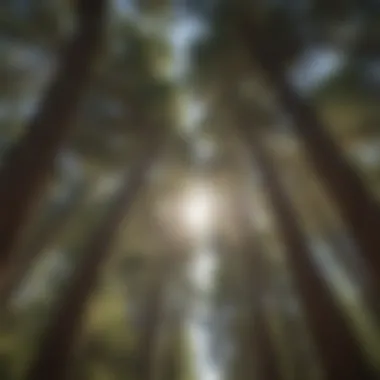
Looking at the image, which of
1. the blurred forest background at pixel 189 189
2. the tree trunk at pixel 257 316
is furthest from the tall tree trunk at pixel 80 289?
the tree trunk at pixel 257 316

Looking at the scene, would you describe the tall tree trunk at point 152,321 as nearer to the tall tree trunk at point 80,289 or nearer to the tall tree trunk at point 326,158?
the tall tree trunk at point 80,289

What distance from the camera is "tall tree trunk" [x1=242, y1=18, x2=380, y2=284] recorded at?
33.9 inches

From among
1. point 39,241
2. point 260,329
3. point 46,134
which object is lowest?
point 260,329

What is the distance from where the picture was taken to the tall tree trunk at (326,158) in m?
0.86

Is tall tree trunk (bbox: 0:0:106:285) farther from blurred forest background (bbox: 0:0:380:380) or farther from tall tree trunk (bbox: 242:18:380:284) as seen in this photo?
tall tree trunk (bbox: 242:18:380:284)

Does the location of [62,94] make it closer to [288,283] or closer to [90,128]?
[90,128]

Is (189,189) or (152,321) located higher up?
(189,189)

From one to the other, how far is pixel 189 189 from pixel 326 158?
0.18m

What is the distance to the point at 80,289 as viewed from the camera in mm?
854

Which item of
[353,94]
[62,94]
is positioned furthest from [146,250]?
[353,94]

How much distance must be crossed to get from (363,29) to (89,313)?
51 centimetres

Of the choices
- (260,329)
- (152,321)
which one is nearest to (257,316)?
(260,329)

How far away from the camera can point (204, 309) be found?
850mm

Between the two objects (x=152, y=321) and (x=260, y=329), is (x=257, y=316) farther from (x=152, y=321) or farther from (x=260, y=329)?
(x=152, y=321)
